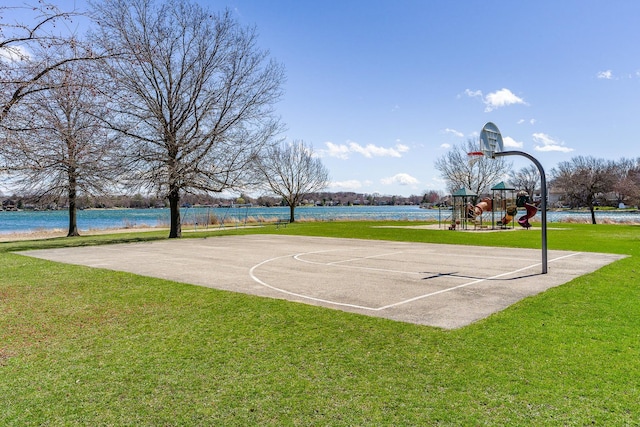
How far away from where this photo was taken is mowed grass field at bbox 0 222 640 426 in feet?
12.0

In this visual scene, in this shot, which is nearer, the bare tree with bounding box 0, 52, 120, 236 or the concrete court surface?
the bare tree with bounding box 0, 52, 120, 236

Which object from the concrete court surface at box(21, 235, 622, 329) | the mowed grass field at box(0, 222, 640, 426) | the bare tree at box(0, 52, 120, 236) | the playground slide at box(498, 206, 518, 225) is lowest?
the concrete court surface at box(21, 235, 622, 329)

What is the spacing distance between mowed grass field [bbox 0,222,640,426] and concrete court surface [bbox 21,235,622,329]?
850mm

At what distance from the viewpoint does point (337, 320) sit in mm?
6551

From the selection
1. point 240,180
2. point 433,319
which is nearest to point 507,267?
point 433,319

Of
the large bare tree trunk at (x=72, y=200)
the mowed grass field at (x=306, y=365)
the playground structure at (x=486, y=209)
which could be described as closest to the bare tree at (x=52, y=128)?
the mowed grass field at (x=306, y=365)

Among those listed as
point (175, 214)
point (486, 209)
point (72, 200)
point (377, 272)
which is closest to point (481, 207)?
point (486, 209)

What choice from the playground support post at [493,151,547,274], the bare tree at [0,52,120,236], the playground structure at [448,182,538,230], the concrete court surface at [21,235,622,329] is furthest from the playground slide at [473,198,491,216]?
the bare tree at [0,52,120,236]


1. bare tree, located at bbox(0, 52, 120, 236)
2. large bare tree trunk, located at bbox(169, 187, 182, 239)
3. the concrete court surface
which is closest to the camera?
bare tree, located at bbox(0, 52, 120, 236)

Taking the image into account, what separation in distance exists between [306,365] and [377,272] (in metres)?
7.03

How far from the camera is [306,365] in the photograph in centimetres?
474

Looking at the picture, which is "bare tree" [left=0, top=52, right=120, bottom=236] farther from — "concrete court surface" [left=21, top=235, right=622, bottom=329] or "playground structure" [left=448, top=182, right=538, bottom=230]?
"playground structure" [left=448, top=182, right=538, bottom=230]

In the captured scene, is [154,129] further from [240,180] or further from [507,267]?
[507,267]

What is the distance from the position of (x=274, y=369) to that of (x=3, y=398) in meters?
2.56
